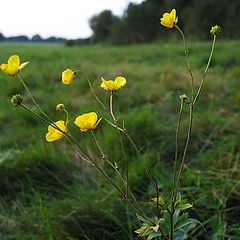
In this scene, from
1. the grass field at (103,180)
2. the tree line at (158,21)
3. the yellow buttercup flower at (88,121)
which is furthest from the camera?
the tree line at (158,21)

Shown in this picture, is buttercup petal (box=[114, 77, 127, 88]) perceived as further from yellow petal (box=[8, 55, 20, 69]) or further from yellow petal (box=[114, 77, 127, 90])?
yellow petal (box=[8, 55, 20, 69])

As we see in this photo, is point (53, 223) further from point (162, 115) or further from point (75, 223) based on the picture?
point (162, 115)

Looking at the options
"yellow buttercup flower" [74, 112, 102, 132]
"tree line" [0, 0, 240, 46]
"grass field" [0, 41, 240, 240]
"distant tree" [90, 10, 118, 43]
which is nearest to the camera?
"yellow buttercup flower" [74, 112, 102, 132]

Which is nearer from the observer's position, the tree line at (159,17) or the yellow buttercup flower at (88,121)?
the yellow buttercup flower at (88,121)

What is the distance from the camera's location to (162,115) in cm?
208

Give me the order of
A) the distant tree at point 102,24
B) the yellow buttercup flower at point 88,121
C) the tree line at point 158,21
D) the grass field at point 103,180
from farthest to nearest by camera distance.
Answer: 1. the distant tree at point 102,24
2. the tree line at point 158,21
3. the grass field at point 103,180
4. the yellow buttercup flower at point 88,121

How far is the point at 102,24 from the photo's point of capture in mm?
23969

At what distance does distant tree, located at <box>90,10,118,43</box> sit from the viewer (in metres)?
23.6

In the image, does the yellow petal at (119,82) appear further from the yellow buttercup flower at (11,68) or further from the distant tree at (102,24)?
the distant tree at (102,24)

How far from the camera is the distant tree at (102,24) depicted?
77.3 feet

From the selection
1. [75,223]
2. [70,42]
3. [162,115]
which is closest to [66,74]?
[75,223]

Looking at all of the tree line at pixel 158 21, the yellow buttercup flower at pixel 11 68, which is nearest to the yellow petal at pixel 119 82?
the yellow buttercup flower at pixel 11 68

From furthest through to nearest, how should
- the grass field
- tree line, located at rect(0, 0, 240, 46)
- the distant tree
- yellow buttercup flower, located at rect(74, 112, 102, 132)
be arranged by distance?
the distant tree, tree line, located at rect(0, 0, 240, 46), the grass field, yellow buttercup flower, located at rect(74, 112, 102, 132)

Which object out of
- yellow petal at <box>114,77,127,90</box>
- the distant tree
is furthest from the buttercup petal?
the distant tree
